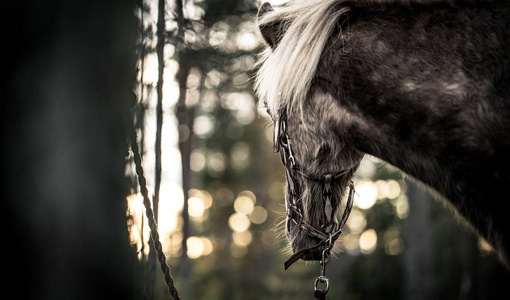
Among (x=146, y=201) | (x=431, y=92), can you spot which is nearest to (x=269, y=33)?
(x=431, y=92)

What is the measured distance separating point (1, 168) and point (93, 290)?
39 centimetres

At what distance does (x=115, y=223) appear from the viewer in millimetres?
1075

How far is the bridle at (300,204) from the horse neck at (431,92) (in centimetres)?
29

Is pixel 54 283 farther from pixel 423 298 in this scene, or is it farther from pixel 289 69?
pixel 423 298

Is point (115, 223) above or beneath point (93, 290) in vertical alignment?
above

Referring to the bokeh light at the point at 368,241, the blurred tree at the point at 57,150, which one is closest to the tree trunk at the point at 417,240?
the blurred tree at the point at 57,150

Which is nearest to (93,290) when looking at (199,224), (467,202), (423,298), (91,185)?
(91,185)

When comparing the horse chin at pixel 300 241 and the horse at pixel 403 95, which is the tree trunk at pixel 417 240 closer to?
the horse chin at pixel 300 241

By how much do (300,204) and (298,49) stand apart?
834 mm

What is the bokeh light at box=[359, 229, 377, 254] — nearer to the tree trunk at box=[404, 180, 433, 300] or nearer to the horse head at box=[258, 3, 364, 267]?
the tree trunk at box=[404, 180, 433, 300]

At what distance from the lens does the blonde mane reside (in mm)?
1757

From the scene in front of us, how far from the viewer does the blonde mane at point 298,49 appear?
1757 mm

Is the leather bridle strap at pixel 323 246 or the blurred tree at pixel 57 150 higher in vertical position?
the blurred tree at pixel 57 150

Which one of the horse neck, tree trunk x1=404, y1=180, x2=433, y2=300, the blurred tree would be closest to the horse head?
the horse neck
